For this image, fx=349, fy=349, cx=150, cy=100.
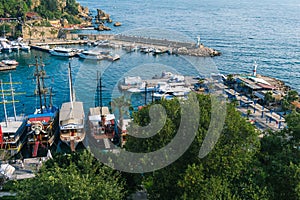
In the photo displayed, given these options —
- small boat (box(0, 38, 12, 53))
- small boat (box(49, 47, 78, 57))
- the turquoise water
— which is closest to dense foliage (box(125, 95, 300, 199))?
the turquoise water

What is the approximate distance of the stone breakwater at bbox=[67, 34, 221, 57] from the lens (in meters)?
59.3

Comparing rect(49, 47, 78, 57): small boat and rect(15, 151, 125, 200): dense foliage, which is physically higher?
rect(15, 151, 125, 200): dense foliage

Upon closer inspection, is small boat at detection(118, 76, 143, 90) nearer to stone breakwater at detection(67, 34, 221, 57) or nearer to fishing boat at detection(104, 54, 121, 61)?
fishing boat at detection(104, 54, 121, 61)

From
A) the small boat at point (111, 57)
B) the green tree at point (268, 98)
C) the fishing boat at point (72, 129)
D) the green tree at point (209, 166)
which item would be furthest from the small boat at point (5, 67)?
the green tree at point (209, 166)

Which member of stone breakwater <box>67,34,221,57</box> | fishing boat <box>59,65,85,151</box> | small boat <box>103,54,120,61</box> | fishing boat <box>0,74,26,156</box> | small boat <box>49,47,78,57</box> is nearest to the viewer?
fishing boat <box>0,74,26,156</box>

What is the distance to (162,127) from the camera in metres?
14.4

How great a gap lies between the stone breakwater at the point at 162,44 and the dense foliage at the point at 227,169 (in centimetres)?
4451

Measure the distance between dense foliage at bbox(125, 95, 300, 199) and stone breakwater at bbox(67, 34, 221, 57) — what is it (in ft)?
146

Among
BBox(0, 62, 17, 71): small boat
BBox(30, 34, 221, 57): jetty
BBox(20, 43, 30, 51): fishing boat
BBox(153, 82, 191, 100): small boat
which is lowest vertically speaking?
BBox(0, 62, 17, 71): small boat

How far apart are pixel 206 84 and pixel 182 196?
29861 mm

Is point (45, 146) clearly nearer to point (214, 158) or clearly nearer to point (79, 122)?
point (79, 122)

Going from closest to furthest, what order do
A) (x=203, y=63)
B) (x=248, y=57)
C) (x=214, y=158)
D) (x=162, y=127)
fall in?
(x=214, y=158), (x=162, y=127), (x=203, y=63), (x=248, y=57)

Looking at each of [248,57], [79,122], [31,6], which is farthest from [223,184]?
[31,6]

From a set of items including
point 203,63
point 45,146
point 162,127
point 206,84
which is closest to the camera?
point 162,127
